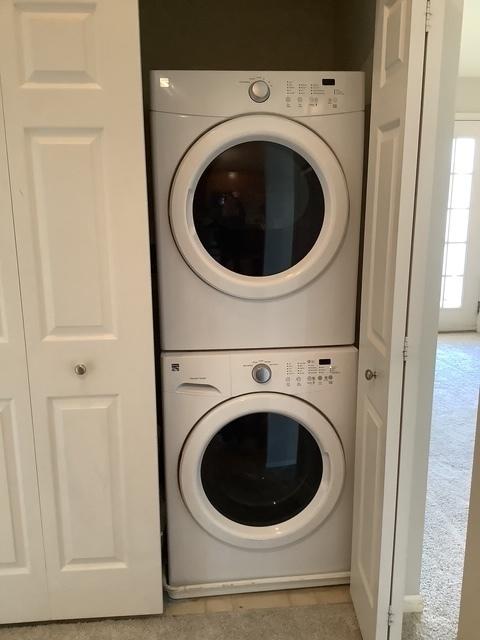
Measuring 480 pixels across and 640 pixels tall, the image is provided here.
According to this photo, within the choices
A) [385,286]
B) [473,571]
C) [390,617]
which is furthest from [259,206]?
[390,617]

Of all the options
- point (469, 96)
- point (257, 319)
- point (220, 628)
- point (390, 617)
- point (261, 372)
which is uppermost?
point (469, 96)

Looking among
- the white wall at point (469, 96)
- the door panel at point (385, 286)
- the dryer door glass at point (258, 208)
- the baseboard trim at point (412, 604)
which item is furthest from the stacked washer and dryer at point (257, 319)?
the white wall at point (469, 96)

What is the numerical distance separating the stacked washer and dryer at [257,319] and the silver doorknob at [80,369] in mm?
253

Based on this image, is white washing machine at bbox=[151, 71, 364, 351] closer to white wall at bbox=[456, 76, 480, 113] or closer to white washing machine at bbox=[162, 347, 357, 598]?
white washing machine at bbox=[162, 347, 357, 598]

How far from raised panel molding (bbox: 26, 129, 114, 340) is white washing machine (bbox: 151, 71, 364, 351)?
0.64 feet

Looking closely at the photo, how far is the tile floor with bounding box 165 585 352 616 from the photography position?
179 cm

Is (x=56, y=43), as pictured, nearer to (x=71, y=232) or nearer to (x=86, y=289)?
(x=71, y=232)

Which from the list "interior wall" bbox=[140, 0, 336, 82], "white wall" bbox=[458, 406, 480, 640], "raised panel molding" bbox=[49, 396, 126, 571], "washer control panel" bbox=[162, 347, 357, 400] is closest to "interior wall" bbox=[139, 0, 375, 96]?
"interior wall" bbox=[140, 0, 336, 82]

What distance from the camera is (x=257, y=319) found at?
1.67m

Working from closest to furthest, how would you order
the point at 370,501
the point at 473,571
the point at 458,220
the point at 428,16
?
1. the point at 473,571
2. the point at 428,16
3. the point at 370,501
4. the point at 458,220

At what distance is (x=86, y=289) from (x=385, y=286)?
81 centimetres

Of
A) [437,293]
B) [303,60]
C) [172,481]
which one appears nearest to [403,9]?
[437,293]

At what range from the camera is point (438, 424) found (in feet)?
10.1

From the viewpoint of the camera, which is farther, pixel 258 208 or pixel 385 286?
pixel 258 208
